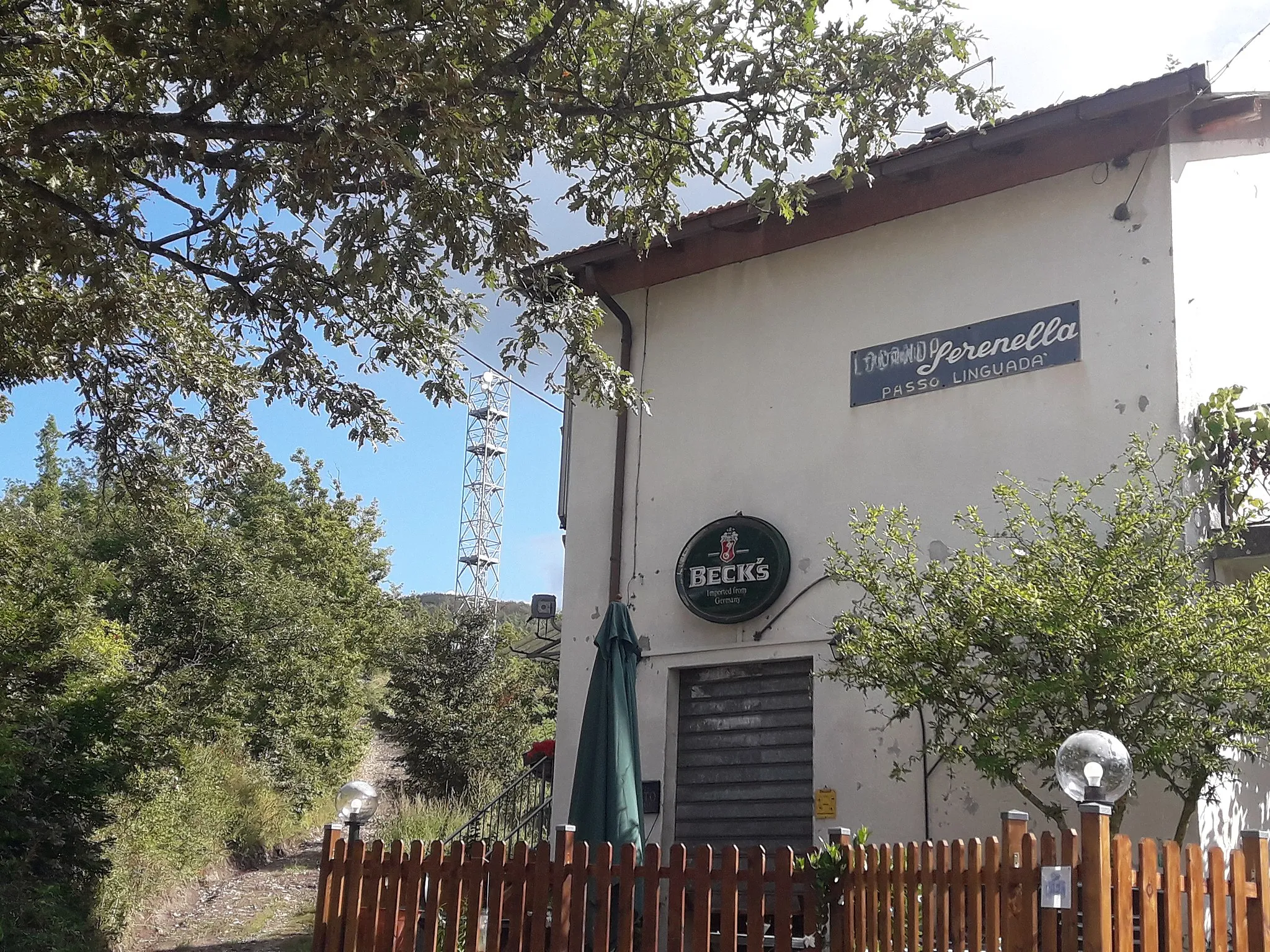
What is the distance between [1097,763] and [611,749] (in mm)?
4654

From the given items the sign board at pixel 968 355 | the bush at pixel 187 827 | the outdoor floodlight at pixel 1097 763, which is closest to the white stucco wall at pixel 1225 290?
the sign board at pixel 968 355

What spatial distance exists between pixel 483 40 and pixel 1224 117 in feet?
20.1

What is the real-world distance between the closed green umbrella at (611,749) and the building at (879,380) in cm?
151

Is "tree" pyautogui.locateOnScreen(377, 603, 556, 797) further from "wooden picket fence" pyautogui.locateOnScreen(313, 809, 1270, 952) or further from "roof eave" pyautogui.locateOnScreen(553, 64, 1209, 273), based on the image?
"wooden picket fence" pyautogui.locateOnScreen(313, 809, 1270, 952)

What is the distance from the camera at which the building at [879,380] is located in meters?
9.38

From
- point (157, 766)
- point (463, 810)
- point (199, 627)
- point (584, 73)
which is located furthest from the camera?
point (199, 627)

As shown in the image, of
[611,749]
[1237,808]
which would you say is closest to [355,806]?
[611,749]

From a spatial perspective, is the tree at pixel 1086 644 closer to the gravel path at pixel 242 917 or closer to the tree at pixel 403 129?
the tree at pixel 403 129

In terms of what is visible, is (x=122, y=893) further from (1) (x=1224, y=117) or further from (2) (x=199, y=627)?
(1) (x=1224, y=117)

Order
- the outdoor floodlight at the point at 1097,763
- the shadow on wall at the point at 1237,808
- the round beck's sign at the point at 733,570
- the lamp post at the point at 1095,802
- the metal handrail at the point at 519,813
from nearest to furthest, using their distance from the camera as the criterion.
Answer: the lamp post at the point at 1095,802 → the outdoor floodlight at the point at 1097,763 → the shadow on wall at the point at 1237,808 → the round beck's sign at the point at 733,570 → the metal handrail at the point at 519,813

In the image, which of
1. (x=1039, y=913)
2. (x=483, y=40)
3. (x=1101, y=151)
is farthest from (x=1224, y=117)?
(x=1039, y=913)

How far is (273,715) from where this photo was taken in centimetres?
2052

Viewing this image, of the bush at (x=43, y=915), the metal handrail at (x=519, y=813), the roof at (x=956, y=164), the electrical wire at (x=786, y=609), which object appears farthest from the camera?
the metal handrail at (x=519, y=813)

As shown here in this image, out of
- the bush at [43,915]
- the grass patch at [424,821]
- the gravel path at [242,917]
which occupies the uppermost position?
the grass patch at [424,821]
